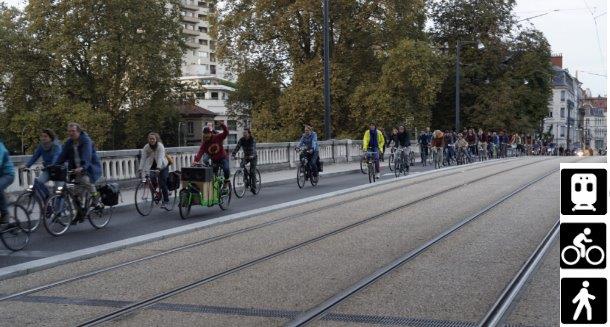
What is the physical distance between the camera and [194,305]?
6152 millimetres

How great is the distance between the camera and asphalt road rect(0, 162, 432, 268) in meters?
9.35

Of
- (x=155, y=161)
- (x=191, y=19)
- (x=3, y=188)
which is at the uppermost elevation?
(x=191, y=19)

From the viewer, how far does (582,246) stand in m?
3.39

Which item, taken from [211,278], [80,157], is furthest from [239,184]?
[211,278]

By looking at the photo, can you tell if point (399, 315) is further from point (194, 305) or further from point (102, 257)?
point (102, 257)

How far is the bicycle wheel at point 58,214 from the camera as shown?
1062cm

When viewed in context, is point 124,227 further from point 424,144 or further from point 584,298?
point 424,144

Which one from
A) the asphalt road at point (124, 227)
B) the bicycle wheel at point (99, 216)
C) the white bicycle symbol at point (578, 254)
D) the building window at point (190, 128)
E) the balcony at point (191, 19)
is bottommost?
the asphalt road at point (124, 227)

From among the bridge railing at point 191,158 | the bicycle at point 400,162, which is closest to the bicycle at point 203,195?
the bridge railing at point 191,158

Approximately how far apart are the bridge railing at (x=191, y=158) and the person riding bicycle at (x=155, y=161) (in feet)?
8.37

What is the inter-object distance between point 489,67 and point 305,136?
36.0 meters

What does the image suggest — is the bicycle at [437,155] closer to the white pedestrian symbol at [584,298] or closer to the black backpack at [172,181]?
the black backpack at [172,181]

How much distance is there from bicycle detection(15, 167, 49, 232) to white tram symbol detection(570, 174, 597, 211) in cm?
805

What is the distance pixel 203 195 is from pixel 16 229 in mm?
3949
